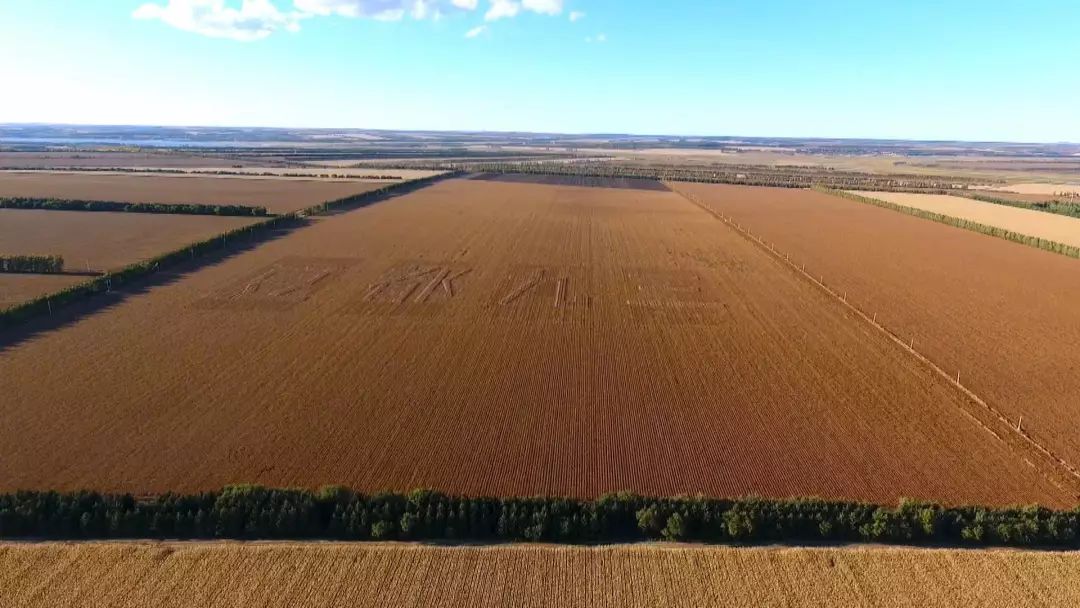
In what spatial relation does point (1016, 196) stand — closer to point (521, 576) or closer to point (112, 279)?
point (521, 576)

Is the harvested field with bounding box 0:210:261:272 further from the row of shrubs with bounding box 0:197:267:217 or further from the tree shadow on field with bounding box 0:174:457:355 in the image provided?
the tree shadow on field with bounding box 0:174:457:355

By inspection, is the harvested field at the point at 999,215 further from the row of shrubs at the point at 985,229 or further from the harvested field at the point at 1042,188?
the harvested field at the point at 1042,188

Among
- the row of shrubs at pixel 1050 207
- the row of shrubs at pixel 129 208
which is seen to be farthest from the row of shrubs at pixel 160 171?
the row of shrubs at pixel 1050 207

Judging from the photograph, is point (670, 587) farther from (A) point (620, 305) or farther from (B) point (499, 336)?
(A) point (620, 305)

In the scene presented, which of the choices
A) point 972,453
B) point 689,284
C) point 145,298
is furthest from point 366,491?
point 689,284

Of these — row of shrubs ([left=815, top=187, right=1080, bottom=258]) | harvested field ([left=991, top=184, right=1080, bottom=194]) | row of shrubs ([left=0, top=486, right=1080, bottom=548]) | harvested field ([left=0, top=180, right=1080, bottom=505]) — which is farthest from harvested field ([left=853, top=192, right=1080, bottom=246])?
row of shrubs ([left=0, top=486, right=1080, bottom=548])
